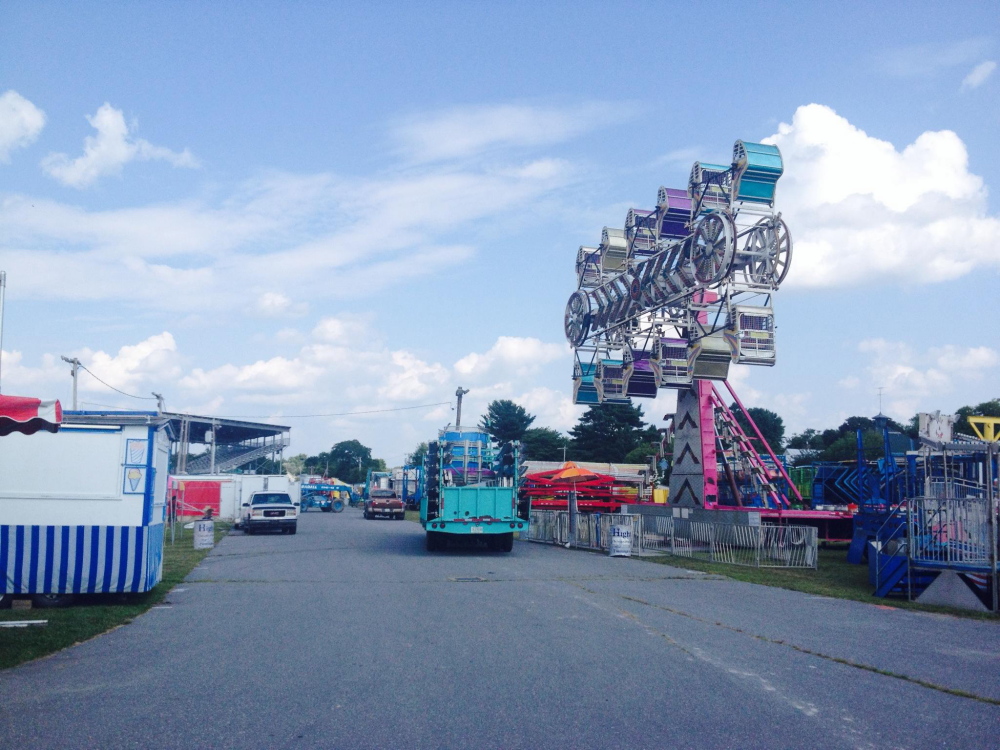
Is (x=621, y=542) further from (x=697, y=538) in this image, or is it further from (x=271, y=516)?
(x=271, y=516)

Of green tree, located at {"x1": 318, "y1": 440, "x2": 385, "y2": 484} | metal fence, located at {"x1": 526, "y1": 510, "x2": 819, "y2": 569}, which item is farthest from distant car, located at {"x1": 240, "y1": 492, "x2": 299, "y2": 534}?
green tree, located at {"x1": 318, "y1": 440, "x2": 385, "y2": 484}

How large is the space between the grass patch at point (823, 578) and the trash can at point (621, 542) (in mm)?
582

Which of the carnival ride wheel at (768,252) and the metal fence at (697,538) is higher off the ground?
the carnival ride wheel at (768,252)

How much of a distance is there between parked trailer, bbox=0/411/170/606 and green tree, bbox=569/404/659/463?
66012 millimetres

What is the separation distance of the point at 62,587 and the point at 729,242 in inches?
869

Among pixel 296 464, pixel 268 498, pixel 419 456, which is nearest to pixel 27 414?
pixel 268 498

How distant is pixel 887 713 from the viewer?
279 inches

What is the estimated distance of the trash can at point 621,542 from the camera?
23.8 metres

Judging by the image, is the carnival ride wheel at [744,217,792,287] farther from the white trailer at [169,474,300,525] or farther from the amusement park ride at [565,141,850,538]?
the white trailer at [169,474,300,525]

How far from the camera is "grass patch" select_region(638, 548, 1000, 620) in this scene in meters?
14.4

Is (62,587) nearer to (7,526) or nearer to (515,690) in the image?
(7,526)

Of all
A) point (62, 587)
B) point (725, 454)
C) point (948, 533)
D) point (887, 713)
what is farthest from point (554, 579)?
point (725, 454)

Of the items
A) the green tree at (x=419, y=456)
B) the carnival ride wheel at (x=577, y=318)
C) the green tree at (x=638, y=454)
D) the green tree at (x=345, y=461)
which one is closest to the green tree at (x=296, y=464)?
the green tree at (x=345, y=461)

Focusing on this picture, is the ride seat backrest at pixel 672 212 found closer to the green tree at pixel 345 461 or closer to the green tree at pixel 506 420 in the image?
the green tree at pixel 506 420
